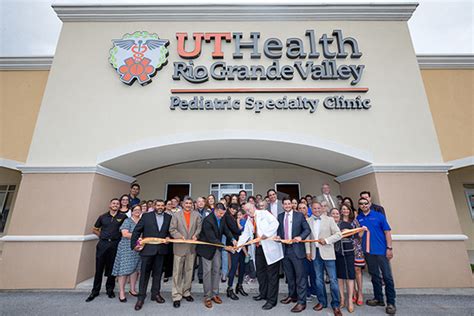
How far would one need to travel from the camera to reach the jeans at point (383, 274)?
4410mm

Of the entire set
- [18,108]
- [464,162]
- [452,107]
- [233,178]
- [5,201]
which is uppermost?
[18,108]

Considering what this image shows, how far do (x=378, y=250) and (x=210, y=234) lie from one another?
3.52 m

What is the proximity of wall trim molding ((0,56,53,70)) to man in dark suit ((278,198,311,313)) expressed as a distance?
9.05 meters

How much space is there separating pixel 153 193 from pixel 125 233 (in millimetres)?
5833

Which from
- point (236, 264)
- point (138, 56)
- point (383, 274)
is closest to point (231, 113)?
point (138, 56)

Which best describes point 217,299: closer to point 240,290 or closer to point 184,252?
point 240,290

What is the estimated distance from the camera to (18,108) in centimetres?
729

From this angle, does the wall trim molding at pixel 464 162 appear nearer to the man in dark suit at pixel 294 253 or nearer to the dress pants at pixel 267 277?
the man in dark suit at pixel 294 253

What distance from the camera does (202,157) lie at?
8078 millimetres

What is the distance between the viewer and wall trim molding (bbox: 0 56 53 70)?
7422 mm

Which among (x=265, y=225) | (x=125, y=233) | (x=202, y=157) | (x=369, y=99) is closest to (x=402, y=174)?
(x=369, y=99)

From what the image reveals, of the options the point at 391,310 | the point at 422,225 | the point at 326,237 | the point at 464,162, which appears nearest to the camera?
the point at 391,310

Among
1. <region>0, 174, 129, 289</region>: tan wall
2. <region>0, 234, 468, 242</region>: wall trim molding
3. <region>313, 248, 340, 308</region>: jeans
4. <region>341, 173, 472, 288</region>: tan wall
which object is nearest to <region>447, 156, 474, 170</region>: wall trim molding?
<region>341, 173, 472, 288</region>: tan wall

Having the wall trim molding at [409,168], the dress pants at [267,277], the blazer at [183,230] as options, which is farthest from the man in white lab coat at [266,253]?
the wall trim molding at [409,168]
